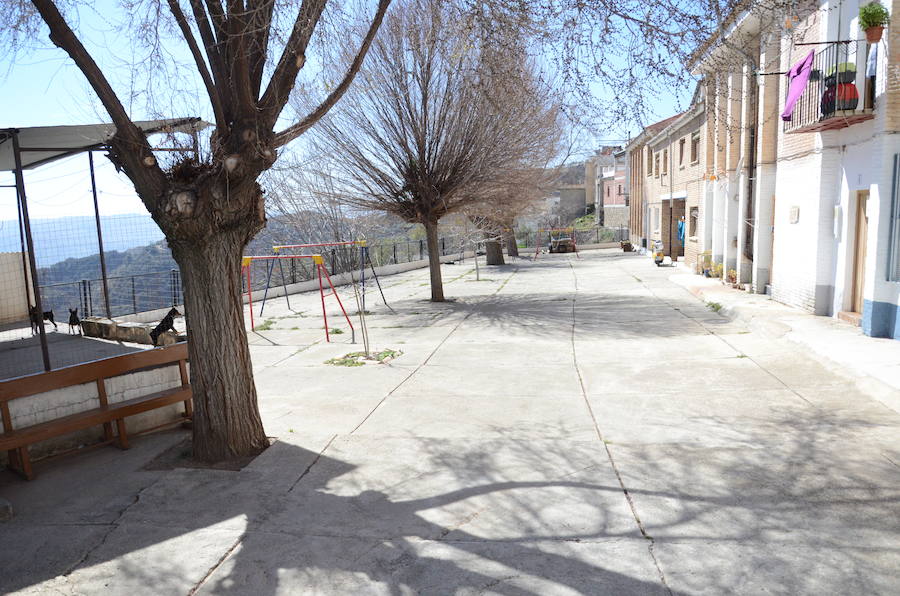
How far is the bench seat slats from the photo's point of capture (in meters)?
4.87

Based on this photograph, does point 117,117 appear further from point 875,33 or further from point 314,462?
point 875,33

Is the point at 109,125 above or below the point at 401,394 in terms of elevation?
above

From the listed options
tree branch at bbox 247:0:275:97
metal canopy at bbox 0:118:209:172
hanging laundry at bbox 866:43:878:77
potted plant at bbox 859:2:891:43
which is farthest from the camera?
hanging laundry at bbox 866:43:878:77

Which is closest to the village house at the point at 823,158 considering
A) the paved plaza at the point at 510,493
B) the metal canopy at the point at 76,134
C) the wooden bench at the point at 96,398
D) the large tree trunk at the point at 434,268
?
the paved plaza at the point at 510,493

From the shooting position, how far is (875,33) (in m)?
8.63

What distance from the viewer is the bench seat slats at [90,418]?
4871 millimetres

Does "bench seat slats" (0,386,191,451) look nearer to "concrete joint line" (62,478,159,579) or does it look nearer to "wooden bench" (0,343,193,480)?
"wooden bench" (0,343,193,480)

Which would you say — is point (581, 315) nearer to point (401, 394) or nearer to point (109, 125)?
point (401, 394)

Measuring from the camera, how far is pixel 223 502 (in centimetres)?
448

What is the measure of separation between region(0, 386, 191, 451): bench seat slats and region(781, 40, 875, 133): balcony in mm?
9727

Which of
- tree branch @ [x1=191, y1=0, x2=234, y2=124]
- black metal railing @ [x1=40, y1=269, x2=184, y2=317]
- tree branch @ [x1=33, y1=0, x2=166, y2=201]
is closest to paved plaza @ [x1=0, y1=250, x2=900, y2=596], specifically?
tree branch @ [x1=33, y1=0, x2=166, y2=201]

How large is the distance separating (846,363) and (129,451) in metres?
7.86

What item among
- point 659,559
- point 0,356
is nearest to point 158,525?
point 659,559

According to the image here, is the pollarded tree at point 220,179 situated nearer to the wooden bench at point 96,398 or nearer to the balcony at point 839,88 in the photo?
the wooden bench at point 96,398
